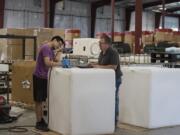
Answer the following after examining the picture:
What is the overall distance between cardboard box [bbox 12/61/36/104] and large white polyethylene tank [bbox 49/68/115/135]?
2.43m

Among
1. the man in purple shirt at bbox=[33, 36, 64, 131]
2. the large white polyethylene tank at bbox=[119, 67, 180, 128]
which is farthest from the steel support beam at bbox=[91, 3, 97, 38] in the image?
the man in purple shirt at bbox=[33, 36, 64, 131]

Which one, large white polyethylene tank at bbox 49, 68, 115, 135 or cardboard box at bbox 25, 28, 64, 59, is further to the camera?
cardboard box at bbox 25, 28, 64, 59

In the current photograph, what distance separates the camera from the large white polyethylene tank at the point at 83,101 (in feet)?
22.5

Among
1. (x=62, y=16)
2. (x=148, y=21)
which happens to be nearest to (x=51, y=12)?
(x=62, y=16)

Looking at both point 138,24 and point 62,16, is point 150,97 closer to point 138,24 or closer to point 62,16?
point 138,24

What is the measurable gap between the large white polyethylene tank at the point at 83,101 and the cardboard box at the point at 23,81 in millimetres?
2433

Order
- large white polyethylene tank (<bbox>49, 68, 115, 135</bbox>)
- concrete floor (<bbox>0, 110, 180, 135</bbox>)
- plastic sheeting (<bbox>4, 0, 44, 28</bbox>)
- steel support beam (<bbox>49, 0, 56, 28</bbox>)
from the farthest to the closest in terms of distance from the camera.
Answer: steel support beam (<bbox>49, 0, 56, 28</bbox>), plastic sheeting (<bbox>4, 0, 44, 28</bbox>), concrete floor (<bbox>0, 110, 180, 135</bbox>), large white polyethylene tank (<bbox>49, 68, 115, 135</bbox>)

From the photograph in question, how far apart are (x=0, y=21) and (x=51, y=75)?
1804cm

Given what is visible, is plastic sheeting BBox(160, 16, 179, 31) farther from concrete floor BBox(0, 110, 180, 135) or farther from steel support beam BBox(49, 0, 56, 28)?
Result: concrete floor BBox(0, 110, 180, 135)

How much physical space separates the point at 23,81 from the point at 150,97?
3.54m

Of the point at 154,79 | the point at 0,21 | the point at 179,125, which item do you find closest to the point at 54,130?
the point at 154,79

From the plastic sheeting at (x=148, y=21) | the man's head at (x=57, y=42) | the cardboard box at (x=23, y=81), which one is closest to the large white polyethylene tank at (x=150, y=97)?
the man's head at (x=57, y=42)

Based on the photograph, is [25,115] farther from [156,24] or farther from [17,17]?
[156,24]

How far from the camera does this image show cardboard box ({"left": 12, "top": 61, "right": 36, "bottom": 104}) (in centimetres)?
970
